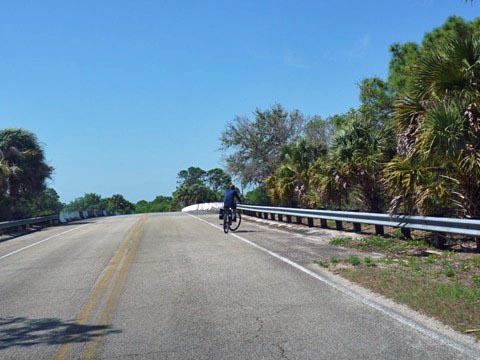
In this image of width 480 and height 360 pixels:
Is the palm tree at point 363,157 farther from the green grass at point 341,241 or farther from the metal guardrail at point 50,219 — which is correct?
the metal guardrail at point 50,219

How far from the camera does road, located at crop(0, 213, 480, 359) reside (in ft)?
19.4

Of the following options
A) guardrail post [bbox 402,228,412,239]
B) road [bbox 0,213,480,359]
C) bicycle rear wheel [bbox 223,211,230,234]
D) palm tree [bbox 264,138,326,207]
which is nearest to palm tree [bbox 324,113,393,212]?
guardrail post [bbox 402,228,412,239]

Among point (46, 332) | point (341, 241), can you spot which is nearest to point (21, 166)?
point (341, 241)

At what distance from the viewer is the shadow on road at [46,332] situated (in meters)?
6.56

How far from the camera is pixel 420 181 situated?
13664mm

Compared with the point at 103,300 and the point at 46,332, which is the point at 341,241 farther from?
the point at 46,332

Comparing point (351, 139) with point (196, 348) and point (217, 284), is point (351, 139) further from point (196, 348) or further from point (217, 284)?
point (196, 348)

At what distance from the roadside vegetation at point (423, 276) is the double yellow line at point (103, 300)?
13.4ft

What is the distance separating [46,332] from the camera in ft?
22.8

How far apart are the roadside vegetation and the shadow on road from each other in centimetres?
414

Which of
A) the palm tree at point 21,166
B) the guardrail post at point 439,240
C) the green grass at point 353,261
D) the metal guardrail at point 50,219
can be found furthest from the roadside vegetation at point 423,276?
the palm tree at point 21,166

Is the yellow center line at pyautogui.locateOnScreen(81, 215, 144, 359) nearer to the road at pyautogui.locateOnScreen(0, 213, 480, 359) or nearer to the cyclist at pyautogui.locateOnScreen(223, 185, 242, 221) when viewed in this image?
the road at pyautogui.locateOnScreen(0, 213, 480, 359)

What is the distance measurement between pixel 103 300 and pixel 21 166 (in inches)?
1268

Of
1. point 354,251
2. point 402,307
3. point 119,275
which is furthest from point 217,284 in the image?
point 354,251
